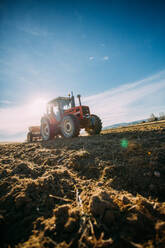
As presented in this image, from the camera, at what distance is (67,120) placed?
6.46m

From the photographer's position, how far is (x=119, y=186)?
1728 millimetres

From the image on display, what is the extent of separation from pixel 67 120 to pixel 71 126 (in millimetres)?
535

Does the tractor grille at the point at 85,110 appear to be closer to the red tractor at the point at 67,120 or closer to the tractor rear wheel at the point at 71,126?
the red tractor at the point at 67,120

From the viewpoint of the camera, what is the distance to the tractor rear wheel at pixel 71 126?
5953 mm

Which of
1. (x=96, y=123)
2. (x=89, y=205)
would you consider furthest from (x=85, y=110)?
(x=89, y=205)

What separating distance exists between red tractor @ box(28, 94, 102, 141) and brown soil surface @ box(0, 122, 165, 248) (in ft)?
12.8

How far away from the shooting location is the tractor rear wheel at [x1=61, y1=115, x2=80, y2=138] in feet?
19.5

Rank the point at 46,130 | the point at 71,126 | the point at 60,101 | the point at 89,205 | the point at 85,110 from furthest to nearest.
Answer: the point at 46,130
the point at 60,101
the point at 85,110
the point at 71,126
the point at 89,205

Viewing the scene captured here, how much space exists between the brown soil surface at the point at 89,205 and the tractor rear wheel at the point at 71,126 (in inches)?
144

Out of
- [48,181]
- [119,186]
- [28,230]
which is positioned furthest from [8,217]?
[119,186]

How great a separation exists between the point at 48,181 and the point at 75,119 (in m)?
4.31

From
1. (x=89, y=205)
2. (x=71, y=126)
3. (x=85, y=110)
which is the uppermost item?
(x=85, y=110)

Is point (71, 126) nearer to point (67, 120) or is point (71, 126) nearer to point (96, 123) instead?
point (67, 120)

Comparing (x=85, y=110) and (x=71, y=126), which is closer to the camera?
(x=71, y=126)
